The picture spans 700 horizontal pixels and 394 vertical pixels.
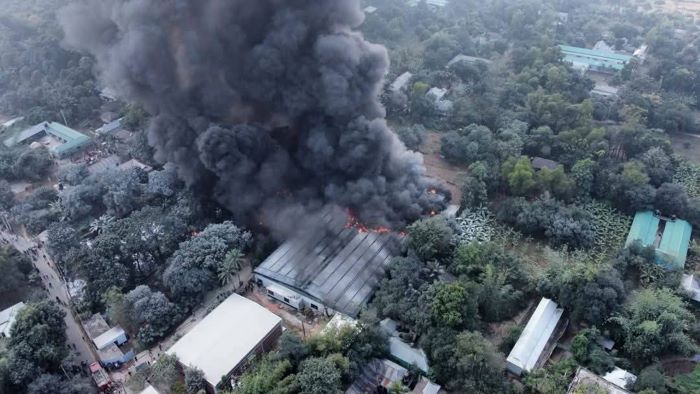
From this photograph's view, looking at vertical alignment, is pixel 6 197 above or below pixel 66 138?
above

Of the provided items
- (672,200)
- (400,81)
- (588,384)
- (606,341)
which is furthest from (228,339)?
(400,81)

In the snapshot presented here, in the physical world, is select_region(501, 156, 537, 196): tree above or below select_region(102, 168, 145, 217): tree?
above

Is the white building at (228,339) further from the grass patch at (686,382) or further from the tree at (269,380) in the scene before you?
the grass patch at (686,382)

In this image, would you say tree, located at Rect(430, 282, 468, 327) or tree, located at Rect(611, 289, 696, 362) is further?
tree, located at Rect(611, 289, 696, 362)

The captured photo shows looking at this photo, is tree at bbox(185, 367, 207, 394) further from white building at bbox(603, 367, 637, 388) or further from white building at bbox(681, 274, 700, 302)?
white building at bbox(681, 274, 700, 302)

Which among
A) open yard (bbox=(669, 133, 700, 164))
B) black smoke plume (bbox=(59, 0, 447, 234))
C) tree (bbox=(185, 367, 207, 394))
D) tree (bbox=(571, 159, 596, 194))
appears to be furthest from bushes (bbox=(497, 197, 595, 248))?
tree (bbox=(185, 367, 207, 394))

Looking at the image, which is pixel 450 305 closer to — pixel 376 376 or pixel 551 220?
pixel 376 376
